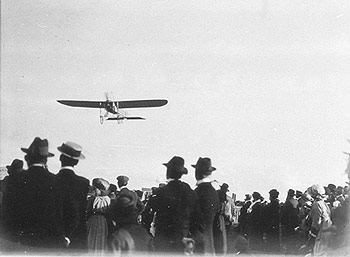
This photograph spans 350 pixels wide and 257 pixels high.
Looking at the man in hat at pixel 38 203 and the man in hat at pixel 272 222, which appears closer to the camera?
the man in hat at pixel 38 203

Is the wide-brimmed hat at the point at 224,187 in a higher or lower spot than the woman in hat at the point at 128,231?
higher

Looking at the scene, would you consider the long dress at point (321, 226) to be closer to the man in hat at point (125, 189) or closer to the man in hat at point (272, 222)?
the man in hat at point (272, 222)

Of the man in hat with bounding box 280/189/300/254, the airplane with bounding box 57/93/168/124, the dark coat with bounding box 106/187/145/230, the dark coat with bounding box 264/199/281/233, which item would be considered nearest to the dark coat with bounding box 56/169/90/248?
the dark coat with bounding box 106/187/145/230

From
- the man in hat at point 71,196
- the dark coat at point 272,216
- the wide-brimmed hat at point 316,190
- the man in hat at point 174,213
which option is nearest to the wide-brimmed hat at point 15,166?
the man in hat at point 71,196

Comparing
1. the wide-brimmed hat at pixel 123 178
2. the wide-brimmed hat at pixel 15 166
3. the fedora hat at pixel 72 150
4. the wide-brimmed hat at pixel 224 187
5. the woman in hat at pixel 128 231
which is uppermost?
the fedora hat at pixel 72 150

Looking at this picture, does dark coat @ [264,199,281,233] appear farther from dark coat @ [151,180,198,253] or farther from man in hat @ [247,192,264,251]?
dark coat @ [151,180,198,253]
